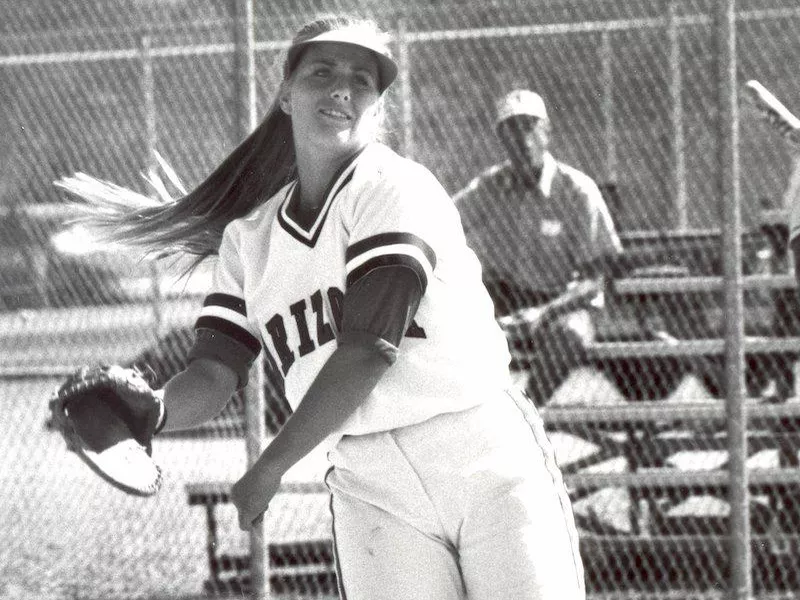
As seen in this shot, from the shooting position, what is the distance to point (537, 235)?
20.6 feet

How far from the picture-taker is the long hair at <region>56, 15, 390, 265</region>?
3215 millimetres

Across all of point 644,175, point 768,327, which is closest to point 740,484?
point 768,327

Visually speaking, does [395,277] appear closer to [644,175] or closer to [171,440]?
Result: [644,175]

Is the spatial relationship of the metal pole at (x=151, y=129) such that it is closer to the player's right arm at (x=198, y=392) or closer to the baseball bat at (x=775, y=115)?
the baseball bat at (x=775, y=115)

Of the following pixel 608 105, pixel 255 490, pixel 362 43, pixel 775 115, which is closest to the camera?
pixel 255 490

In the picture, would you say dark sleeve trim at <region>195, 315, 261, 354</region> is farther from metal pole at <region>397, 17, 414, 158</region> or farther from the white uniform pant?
metal pole at <region>397, 17, 414, 158</region>

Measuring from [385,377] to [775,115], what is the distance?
6.40 ft

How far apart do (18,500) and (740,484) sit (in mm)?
3709

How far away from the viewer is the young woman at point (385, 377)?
2.57 metres

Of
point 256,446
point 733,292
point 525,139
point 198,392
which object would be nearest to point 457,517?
point 198,392

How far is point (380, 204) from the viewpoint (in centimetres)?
268

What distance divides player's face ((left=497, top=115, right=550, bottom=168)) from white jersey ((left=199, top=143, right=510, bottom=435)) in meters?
3.48

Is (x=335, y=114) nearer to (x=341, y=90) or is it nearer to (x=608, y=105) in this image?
(x=341, y=90)

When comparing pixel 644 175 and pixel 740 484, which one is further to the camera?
pixel 644 175
